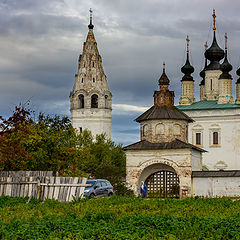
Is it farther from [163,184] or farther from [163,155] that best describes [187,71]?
[163,155]

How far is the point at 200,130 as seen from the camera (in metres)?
55.7

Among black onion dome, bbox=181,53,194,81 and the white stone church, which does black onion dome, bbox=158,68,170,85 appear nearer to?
the white stone church

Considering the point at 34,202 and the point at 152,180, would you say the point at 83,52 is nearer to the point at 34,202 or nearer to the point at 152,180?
the point at 152,180

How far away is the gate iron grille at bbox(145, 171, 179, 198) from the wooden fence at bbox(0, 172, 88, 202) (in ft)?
50.2

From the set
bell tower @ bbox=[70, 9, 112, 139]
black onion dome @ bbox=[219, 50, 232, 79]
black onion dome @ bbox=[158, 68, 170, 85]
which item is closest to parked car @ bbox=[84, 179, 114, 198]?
black onion dome @ bbox=[158, 68, 170, 85]

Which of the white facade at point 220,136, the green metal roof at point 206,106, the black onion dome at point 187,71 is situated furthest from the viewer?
the black onion dome at point 187,71

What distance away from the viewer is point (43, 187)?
64.2ft

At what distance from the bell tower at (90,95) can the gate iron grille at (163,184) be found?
42890mm

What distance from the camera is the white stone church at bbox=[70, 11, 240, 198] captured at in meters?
33.4

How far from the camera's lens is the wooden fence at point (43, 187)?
19.0 metres

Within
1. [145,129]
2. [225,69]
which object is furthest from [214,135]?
[145,129]

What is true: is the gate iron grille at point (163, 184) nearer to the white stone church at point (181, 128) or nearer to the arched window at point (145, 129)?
the white stone church at point (181, 128)

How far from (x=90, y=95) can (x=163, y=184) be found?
144 feet

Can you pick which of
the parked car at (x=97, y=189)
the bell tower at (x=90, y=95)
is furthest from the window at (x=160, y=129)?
the bell tower at (x=90, y=95)
